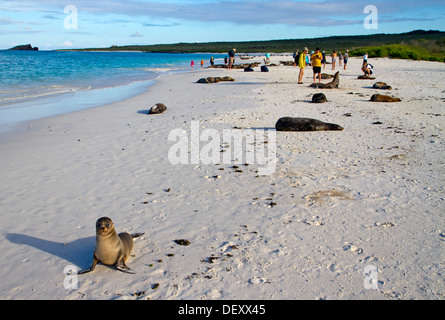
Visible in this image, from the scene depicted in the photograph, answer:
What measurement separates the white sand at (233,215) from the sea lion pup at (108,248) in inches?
4.3

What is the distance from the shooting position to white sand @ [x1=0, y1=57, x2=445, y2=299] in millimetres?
3461

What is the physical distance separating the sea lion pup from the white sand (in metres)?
0.11

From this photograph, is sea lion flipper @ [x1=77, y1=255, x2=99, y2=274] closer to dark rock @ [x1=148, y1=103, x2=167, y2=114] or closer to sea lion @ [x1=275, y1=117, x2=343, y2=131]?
sea lion @ [x1=275, y1=117, x2=343, y2=131]

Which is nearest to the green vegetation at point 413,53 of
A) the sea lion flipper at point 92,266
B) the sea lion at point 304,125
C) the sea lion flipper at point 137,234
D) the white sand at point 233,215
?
the sea lion at point 304,125

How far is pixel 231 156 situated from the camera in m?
7.30

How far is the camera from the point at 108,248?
3.65m

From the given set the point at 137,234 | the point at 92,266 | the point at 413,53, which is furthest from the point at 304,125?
the point at 413,53

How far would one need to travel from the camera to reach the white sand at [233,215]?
346 centimetres

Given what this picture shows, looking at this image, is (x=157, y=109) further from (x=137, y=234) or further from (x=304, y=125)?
(x=137, y=234)

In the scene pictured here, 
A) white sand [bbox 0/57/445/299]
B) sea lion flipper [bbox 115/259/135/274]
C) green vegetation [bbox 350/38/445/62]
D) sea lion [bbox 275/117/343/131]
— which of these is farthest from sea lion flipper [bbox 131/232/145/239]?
green vegetation [bbox 350/38/445/62]

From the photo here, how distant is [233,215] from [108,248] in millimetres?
1760

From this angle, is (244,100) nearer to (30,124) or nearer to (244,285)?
(30,124)
